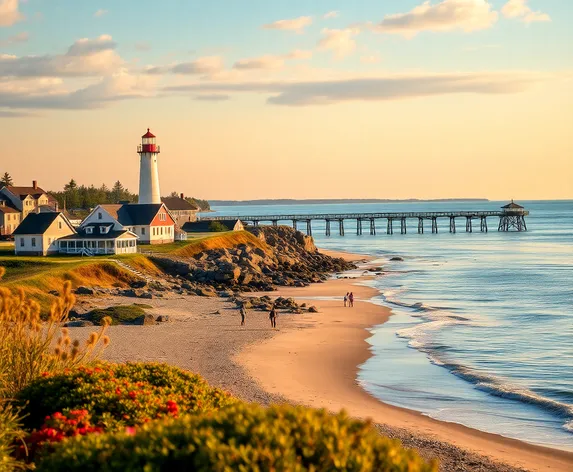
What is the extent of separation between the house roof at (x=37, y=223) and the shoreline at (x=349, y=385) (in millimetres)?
24540

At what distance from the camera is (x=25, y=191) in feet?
318

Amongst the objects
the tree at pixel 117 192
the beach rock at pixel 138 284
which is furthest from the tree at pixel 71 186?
the beach rock at pixel 138 284

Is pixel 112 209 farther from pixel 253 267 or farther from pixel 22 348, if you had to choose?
pixel 22 348

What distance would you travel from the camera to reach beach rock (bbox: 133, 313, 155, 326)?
37.2m

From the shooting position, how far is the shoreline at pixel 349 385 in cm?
1880

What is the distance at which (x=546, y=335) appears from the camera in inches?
1425

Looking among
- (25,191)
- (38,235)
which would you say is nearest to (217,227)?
(25,191)

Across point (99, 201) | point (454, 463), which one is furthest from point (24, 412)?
point (99, 201)

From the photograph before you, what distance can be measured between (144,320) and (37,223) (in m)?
26.9

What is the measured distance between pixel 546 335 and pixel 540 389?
11470mm

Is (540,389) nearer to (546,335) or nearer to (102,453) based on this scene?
(546,335)

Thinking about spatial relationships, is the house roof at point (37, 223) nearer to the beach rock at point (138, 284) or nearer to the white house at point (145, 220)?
the white house at point (145, 220)

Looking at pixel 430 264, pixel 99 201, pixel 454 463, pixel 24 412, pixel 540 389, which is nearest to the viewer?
pixel 24 412

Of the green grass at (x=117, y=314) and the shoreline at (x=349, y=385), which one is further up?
the green grass at (x=117, y=314)
